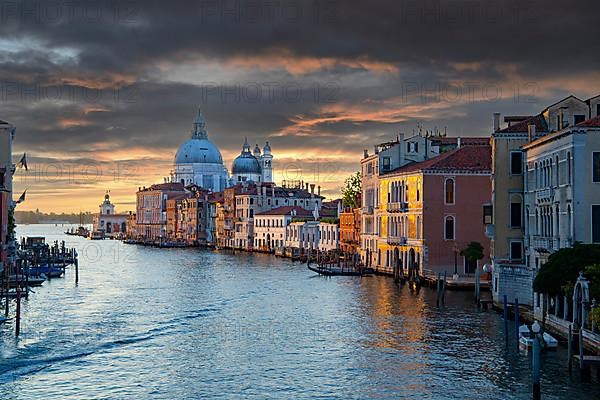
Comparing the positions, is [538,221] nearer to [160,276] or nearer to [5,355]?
[5,355]

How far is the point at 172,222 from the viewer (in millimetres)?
99312

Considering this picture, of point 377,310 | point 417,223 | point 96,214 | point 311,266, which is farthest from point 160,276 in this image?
point 96,214

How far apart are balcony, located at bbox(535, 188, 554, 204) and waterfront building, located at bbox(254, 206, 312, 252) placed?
42.0 meters

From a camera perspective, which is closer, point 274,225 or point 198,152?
point 274,225

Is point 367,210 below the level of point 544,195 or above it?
above

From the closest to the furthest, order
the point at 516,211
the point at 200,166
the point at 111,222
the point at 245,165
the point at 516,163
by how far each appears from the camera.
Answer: the point at 516,211
the point at 516,163
the point at 245,165
the point at 200,166
the point at 111,222

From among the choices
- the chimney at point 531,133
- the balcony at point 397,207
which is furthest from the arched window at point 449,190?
the chimney at point 531,133

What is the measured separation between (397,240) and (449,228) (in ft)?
11.1

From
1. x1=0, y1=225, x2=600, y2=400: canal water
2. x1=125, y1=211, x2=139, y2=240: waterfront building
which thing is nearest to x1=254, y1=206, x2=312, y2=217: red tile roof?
x1=0, y1=225, x2=600, y2=400: canal water

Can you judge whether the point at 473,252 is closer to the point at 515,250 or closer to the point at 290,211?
→ the point at 515,250

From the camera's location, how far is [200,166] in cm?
11412

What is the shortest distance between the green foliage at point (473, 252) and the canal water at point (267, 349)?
5.81 ft

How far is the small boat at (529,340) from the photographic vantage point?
17391mm

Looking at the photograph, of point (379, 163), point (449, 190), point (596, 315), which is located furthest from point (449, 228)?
point (596, 315)
